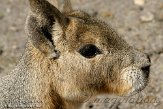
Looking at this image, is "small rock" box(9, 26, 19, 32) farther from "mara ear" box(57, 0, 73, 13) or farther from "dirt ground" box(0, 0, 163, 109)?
"mara ear" box(57, 0, 73, 13)

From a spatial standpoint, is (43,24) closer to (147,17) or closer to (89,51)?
(89,51)

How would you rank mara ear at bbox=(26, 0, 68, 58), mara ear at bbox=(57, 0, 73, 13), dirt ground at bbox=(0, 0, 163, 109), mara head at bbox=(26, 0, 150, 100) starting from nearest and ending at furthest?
mara ear at bbox=(26, 0, 68, 58), mara head at bbox=(26, 0, 150, 100), mara ear at bbox=(57, 0, 73, 13), dirt ground at bbox=(0, 0, 163, 109)

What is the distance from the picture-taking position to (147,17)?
695cm

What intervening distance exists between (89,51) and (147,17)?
3104mm

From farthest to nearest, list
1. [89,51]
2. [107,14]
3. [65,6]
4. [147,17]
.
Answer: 1. [107,14]
2. [147,17]
3. [65,6]
4. [89,51]

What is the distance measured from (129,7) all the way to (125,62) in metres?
3.23

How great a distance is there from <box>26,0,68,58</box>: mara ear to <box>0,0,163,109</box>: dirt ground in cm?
167

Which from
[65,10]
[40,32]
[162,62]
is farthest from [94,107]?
[40,32]

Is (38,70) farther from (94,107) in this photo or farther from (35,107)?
(94,107)

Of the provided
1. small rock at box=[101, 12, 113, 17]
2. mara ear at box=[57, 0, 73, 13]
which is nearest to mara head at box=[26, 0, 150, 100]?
mara ear at box=[57, 0, 73, 13]

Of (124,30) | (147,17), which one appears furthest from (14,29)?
(147,17)

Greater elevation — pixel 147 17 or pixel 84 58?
pixel 84 58

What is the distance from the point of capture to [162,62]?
19.7ft

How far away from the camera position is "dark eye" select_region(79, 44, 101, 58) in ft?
13.1
